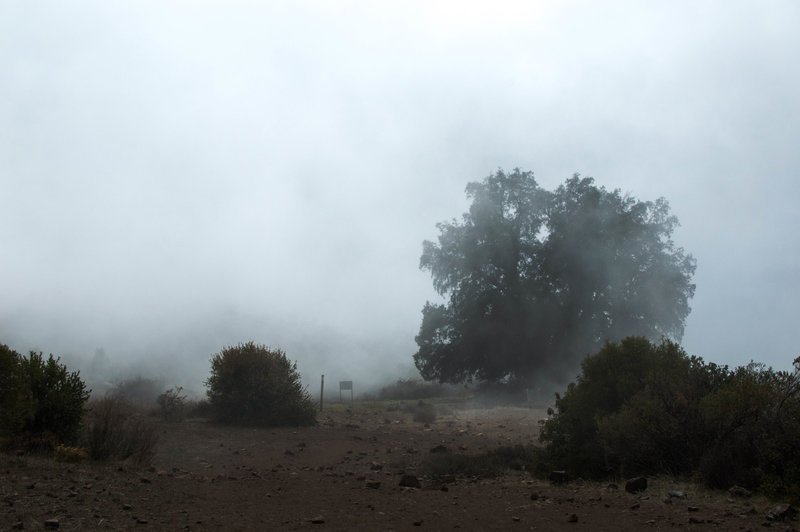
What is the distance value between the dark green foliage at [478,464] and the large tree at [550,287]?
75.6ft

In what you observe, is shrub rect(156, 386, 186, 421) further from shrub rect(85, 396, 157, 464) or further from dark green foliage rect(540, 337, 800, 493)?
dark green foliage rect(540, 337, 800, 493)

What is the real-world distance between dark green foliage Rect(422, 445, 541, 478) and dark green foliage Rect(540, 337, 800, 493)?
1.15m

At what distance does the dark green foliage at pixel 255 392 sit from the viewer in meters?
22.0

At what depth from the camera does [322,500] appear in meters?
9.12

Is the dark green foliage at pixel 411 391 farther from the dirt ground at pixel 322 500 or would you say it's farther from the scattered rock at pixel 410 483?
the scattered rock at pixel 410 483

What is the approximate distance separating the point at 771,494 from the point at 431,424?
1733 centimetres

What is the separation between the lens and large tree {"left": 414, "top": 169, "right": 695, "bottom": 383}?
121 feet

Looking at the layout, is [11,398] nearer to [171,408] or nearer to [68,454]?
[68,454]

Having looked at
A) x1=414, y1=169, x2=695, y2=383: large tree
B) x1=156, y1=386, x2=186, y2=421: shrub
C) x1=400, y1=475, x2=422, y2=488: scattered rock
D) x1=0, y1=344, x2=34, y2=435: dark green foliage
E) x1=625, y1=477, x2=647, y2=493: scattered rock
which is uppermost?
x1=414, y1=169, x2=695, y2=383: large tree

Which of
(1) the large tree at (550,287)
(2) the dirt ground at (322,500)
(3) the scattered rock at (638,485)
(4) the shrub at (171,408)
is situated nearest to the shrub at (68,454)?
(2) the dirt ground at (322,500)

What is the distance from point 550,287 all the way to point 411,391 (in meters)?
16.9

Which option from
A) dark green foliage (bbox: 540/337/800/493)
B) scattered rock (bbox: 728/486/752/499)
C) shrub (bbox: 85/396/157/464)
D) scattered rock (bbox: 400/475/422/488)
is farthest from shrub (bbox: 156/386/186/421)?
scattered rock (bbox: 728/486/752/499)

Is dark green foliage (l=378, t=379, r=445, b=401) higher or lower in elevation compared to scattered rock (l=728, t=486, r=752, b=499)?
higher

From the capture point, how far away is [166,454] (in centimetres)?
1480
